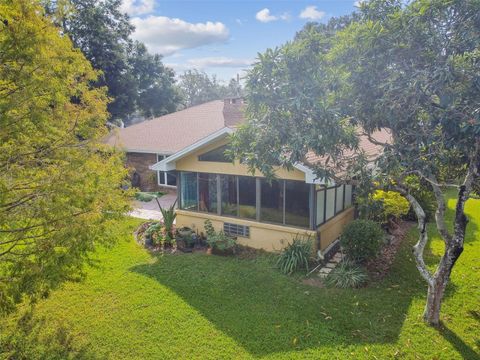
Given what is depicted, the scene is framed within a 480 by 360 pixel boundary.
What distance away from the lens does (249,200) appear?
486 inches

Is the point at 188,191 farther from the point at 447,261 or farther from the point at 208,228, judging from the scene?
the point at 447,261

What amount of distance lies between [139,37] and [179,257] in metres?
28.4

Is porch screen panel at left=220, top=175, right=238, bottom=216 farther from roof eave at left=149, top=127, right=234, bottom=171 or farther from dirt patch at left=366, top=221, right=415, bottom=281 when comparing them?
dirt patch at left=366, top=221, right=415, bottom=281

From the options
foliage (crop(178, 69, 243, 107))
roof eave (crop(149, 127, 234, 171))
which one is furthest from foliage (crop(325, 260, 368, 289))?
foliage (crop(178, 69, 243, 107))

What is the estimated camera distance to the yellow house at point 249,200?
37.1 feet

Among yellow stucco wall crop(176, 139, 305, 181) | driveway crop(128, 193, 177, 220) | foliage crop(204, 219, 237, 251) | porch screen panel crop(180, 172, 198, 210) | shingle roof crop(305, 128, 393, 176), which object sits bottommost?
driveway crop(128, 193, 177, 220)

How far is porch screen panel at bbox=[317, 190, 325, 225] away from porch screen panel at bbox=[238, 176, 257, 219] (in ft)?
7.32

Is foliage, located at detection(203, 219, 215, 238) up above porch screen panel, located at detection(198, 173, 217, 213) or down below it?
below

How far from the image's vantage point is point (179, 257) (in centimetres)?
1173

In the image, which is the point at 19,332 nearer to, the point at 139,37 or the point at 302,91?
the point at 302,91

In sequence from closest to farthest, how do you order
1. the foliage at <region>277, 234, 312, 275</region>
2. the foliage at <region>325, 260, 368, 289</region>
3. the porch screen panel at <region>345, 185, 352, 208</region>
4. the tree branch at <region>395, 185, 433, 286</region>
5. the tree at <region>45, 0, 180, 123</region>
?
the tree branch at <region>395, 185, 433, 286</region>
the foliage at <region>325, 260, 368, 289</region>
the foliage at <region>277, 234, 312, 275</region>
the porch screen panel at <region>345, 185, 352, 208</region>
the tree at <region>45, 0, 180, 123</region>

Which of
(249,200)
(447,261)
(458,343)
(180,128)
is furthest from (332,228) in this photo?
(180,128)

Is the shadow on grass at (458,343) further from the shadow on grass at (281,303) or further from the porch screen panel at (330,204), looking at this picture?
the porch screen panel at (330,204)

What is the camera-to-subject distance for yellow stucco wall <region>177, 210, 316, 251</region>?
11.5m
